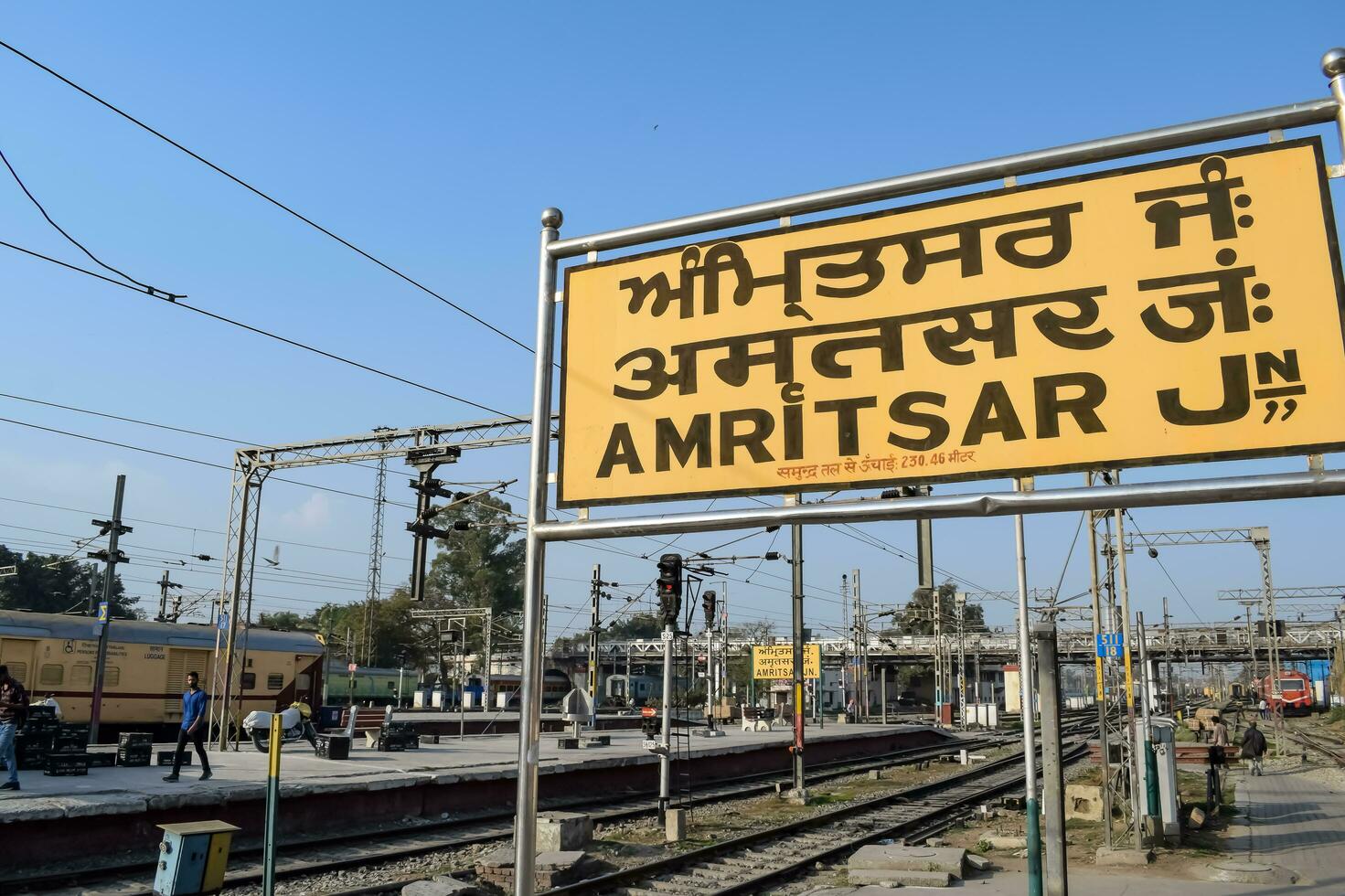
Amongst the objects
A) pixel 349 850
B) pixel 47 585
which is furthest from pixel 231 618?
pixel 47 585

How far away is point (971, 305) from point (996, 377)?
39cm

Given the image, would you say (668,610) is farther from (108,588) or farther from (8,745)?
(108,588)

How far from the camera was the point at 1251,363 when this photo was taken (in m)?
4.11

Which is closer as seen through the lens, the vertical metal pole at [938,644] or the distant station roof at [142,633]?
the distant station roof at [142,633]

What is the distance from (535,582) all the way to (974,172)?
2979 millimetres

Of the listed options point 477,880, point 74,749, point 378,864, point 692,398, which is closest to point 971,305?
point 692,398

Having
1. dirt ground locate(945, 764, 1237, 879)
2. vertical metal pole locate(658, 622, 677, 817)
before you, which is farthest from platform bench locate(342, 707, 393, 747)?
dirt ground locate(945, 764, 1237, 879)

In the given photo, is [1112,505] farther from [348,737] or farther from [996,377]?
[348,737]

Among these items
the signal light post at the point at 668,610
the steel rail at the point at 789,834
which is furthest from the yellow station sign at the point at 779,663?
the signal light post at the point at 668,610

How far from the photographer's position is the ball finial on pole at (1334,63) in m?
4.10

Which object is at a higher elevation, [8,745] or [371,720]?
[8,745]

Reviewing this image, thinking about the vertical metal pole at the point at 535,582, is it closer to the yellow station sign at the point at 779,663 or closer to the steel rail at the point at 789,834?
the steel rail at the point at 789,834

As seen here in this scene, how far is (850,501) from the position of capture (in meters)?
4.55

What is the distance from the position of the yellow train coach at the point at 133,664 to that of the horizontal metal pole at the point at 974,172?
81.2 feet
